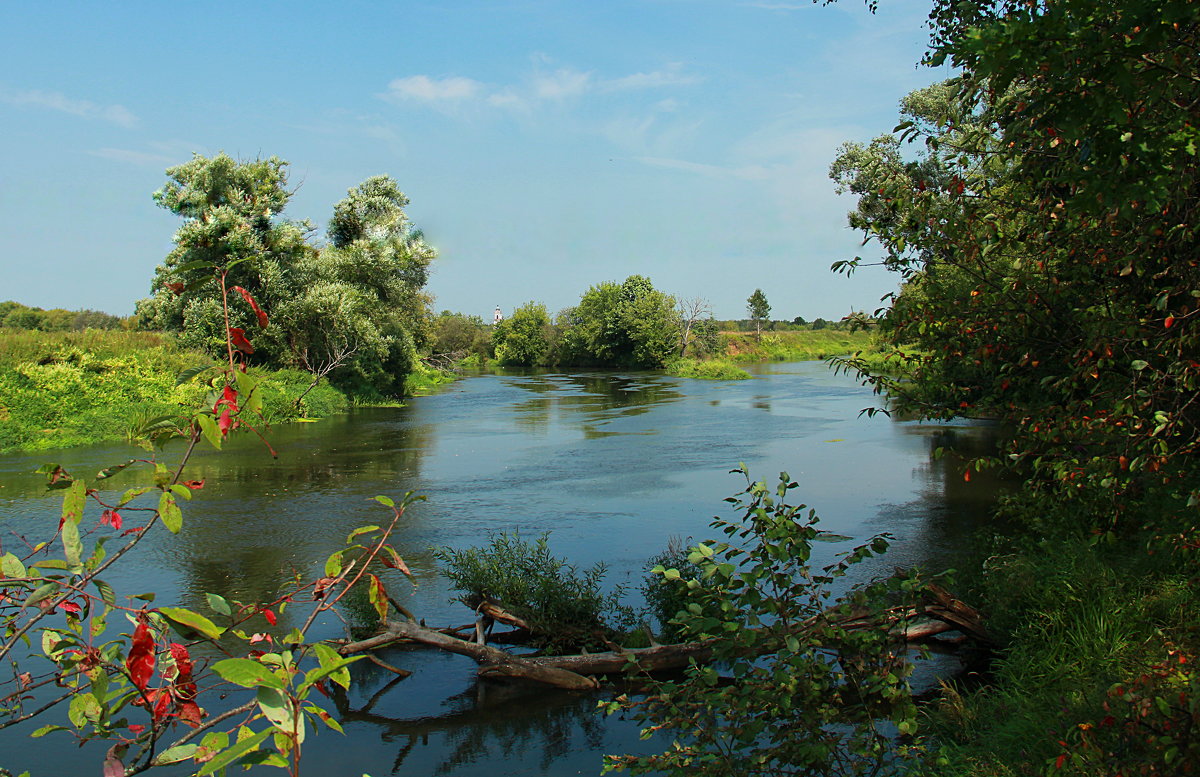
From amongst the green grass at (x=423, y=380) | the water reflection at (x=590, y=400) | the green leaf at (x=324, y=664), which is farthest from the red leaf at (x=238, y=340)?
the green grass at (x=423, y=380)

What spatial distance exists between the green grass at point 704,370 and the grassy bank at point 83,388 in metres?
29.8

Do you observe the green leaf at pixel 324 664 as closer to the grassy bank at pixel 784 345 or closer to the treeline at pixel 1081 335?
the treeline at pixel 1081 335

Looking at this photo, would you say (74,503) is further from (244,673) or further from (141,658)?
(244,673)

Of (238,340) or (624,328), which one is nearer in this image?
(238,340)

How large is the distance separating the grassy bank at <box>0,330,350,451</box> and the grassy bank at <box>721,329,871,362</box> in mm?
51345

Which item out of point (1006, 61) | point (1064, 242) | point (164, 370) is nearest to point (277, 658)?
point (1006, 61)

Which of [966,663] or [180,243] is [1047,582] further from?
[180,243]

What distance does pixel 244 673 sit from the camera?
4.77 ft

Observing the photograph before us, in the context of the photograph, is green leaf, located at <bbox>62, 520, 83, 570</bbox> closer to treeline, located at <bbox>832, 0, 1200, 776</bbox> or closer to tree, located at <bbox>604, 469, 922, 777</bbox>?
tree, located at <bbox>604, 469, 922, 777</bbox>

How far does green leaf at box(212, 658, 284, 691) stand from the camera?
1.45 m

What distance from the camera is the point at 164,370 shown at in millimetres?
21375

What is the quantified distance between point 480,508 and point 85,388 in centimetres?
1191

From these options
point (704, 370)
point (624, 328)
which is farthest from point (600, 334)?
point (704, 370)

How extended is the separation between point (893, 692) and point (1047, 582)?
2639mm
